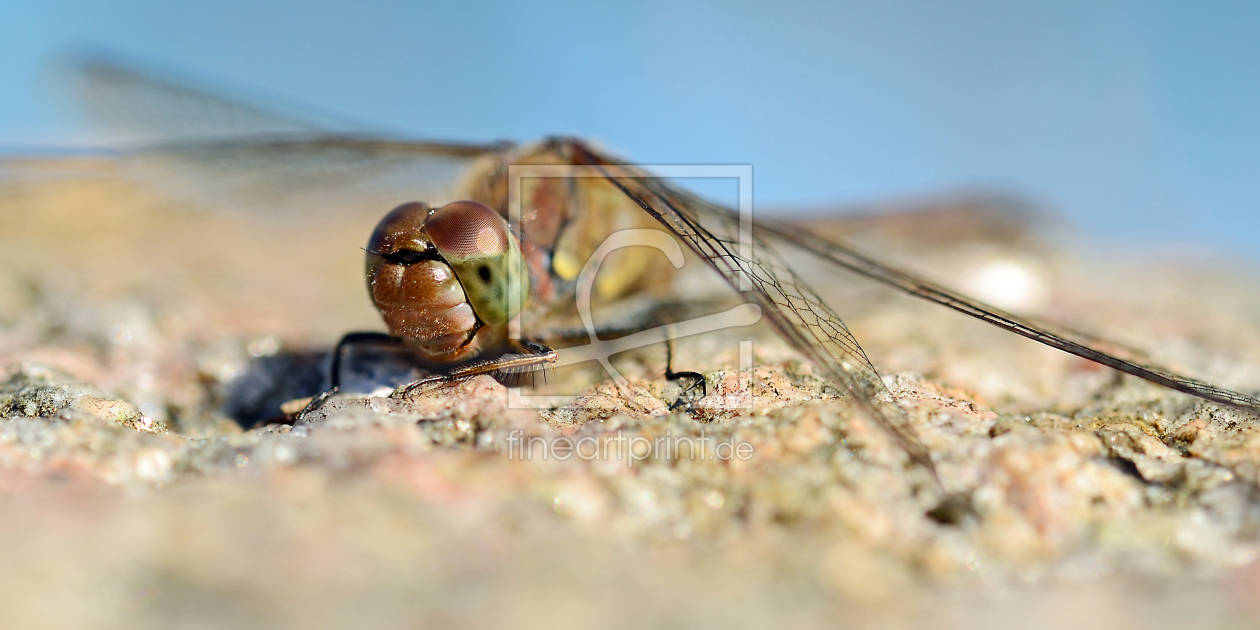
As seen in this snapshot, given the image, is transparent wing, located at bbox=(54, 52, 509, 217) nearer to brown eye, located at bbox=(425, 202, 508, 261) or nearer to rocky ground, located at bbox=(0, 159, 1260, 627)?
brown eye, located at bbox=(425, 202, 508, 261)

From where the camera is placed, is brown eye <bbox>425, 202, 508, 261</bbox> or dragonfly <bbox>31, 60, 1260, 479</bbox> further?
brown eye <bbox>425, 202, 508, 261</bbox>

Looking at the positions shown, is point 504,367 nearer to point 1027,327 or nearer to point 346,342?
point 346,342

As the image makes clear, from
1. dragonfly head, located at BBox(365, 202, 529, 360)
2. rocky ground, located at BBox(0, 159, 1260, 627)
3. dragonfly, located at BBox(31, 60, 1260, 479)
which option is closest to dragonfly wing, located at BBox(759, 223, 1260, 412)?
dragonfly, located at BBox(31, 60, 1260, 479)

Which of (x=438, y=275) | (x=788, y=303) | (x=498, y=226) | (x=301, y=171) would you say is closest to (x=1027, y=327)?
(x=788, y=303)

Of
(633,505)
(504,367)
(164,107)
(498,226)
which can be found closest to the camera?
(633,505)

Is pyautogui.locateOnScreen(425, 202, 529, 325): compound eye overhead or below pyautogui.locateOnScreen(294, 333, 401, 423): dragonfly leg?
overhead

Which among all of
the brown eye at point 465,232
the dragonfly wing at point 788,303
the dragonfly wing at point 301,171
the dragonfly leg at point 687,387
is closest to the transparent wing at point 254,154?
the dragonfly wing at point 301,171

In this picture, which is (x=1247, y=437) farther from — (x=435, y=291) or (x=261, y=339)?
(x=261, y=339)
